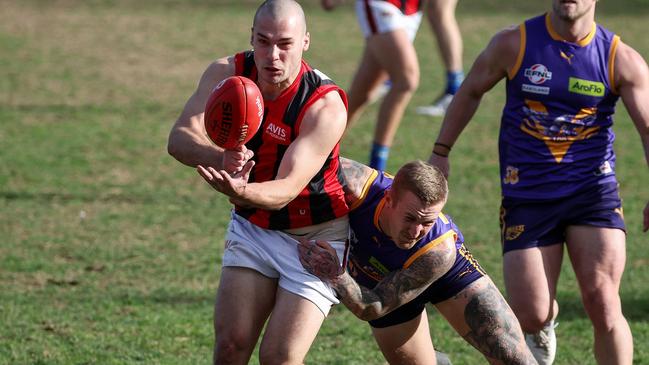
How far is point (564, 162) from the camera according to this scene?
5.57m

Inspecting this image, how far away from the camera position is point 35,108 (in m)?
Answer: 12.8

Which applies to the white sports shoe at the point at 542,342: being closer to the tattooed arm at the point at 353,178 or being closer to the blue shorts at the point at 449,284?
the blue shorts at the point at 449,284

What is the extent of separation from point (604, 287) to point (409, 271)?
1.12 metres

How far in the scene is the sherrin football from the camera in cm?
431

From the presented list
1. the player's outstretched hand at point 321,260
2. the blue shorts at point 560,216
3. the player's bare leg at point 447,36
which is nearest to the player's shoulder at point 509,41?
the blue shorts at point 560,216

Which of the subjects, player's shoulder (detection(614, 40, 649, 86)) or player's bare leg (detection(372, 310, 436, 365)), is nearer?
player's bare leg (detection(372, 310, 436, 365))

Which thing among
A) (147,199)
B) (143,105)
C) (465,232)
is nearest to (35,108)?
(143,105)

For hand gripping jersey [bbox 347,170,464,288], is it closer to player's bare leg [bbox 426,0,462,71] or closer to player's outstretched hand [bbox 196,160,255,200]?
player's outstretched hand [bbox 196,160,255,200]

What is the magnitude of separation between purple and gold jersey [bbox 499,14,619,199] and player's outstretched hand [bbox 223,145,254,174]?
182 cm

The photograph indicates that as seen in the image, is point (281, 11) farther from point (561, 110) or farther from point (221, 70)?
point (561, 110)

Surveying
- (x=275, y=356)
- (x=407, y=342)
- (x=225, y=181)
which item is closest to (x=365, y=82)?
(x=407, y=342)

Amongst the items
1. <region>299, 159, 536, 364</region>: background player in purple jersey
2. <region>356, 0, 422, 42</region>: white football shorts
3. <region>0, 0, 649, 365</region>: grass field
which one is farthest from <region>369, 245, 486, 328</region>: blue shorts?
<region>356, 0, 422, 42</region>: white football shorts

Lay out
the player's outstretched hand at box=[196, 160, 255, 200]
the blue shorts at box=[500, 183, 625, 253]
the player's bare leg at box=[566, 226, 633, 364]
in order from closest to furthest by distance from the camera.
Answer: the player's outstretched hand at box=[196, 160, 255, 200]
the player's bare leg at box=[566, 226, 633, 364]
the blue shorts at box=[500, 183, 625, 253]

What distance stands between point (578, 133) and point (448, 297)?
119 cm
